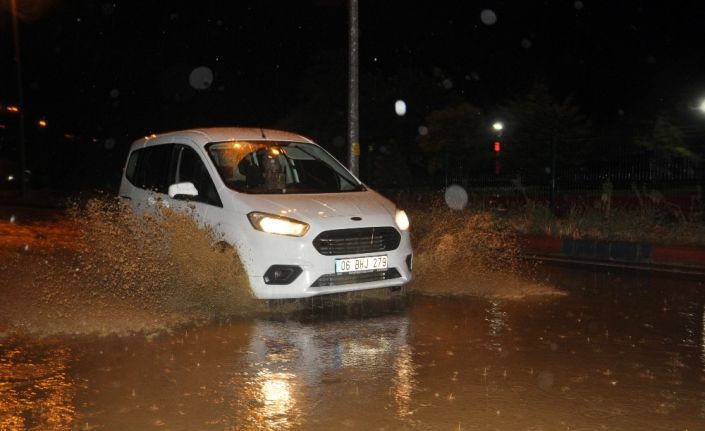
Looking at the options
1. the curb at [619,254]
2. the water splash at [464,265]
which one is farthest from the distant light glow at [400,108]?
the water splash at [464,265]

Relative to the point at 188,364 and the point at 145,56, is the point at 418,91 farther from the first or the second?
the point at 188,364

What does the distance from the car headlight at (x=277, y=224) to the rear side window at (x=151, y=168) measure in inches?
84.8

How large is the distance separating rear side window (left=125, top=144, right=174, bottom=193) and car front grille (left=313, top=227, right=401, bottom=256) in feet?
8.81

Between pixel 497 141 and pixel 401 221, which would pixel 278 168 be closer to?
pixel 401 221

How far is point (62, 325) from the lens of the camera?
6.91 m

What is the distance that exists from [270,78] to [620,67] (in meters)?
20.1

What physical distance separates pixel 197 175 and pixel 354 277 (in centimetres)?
229

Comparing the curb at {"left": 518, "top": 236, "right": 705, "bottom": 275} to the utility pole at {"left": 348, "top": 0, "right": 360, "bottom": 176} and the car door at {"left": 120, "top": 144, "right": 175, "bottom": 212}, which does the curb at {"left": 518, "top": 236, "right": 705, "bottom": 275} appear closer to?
the utility pole at {"left": 348, "top": 0, "right": 360, "bottom": 176}

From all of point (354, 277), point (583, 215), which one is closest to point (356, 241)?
point (354, 277)

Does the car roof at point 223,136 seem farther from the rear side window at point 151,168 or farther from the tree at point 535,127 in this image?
the tree at point 535,127

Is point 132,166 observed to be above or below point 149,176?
above

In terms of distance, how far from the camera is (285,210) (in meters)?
7.28

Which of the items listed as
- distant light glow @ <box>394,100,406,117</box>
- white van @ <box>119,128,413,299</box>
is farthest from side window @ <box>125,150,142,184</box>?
distant light glow @ <box>394,100,406,117</box>

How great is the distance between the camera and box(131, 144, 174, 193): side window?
9.09 m
